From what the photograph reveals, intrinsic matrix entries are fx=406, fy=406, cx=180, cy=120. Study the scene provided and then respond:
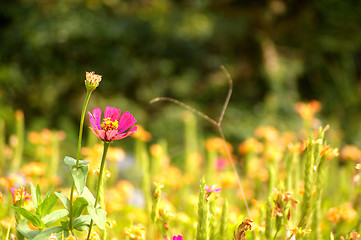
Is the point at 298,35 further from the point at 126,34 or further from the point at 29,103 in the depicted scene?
the point at 29,103

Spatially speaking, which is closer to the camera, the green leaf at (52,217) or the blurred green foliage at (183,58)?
the green leaf at (52,217)

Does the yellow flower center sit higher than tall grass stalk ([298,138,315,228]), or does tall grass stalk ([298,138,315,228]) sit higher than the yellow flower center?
the yellow flower center

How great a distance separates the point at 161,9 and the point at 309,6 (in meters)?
1.10

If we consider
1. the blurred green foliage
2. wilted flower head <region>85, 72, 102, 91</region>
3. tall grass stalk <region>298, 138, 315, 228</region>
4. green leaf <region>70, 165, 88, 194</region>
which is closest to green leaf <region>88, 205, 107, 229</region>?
green leaf <region>70, 165, 88, 194</region>

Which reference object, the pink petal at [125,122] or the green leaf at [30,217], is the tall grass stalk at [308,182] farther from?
the green leaf at [30,217]

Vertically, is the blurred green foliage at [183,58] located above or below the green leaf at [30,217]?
above

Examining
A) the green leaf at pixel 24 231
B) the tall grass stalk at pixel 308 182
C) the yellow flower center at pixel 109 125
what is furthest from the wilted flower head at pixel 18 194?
the tall grass stalk at pixel 308 182

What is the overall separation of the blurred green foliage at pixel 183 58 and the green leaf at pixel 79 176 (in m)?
2.04

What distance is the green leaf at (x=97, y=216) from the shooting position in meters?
0.43

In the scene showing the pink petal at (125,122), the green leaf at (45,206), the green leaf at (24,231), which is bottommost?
the green leaf at (24,231)

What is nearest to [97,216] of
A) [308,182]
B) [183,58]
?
[308,182]

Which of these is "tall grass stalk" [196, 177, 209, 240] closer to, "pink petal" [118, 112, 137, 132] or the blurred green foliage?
"pink petal" [118, 112, 137, 132]

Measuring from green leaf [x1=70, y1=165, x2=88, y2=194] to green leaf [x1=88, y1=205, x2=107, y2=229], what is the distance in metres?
0.02

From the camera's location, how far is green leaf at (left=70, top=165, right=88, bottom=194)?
0.44m
